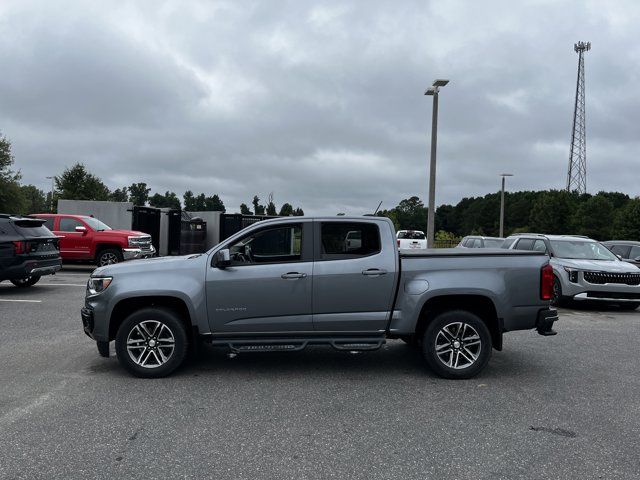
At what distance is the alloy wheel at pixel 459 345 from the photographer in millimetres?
5922

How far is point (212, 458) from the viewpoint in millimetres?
3848

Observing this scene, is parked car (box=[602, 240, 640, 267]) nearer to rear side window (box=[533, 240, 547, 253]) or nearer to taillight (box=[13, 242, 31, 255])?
rear side window (box=[533, 240, 547, 253])

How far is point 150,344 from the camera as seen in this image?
19.2ft

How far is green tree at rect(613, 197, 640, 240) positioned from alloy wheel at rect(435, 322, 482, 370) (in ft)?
212

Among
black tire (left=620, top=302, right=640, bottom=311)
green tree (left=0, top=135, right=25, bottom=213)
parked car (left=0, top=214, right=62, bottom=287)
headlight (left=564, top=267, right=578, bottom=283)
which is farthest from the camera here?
green tree (left=0, top=135, right=25, bottom=213)

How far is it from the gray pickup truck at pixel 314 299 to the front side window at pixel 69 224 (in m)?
12.6

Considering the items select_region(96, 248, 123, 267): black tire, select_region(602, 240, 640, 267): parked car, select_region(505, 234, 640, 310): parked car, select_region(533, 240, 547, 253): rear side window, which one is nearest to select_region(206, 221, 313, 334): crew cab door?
select_region(505, 234, 640, 310): parked car

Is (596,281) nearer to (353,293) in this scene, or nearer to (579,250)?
(579,250)

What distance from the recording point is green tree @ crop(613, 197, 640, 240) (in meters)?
62.1

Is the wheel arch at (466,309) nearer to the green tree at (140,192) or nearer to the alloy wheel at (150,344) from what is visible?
the alloy wheel at (150,344)

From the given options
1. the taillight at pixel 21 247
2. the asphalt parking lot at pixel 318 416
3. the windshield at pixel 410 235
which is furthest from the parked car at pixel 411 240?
the asphalt parking lot at pixel 318 416

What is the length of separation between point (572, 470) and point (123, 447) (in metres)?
3.18

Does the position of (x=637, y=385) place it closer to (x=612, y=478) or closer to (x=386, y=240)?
(x=612, y=478)

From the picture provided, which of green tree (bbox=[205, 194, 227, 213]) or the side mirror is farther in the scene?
green tree (bbox=[205, 194, 227, 213])
